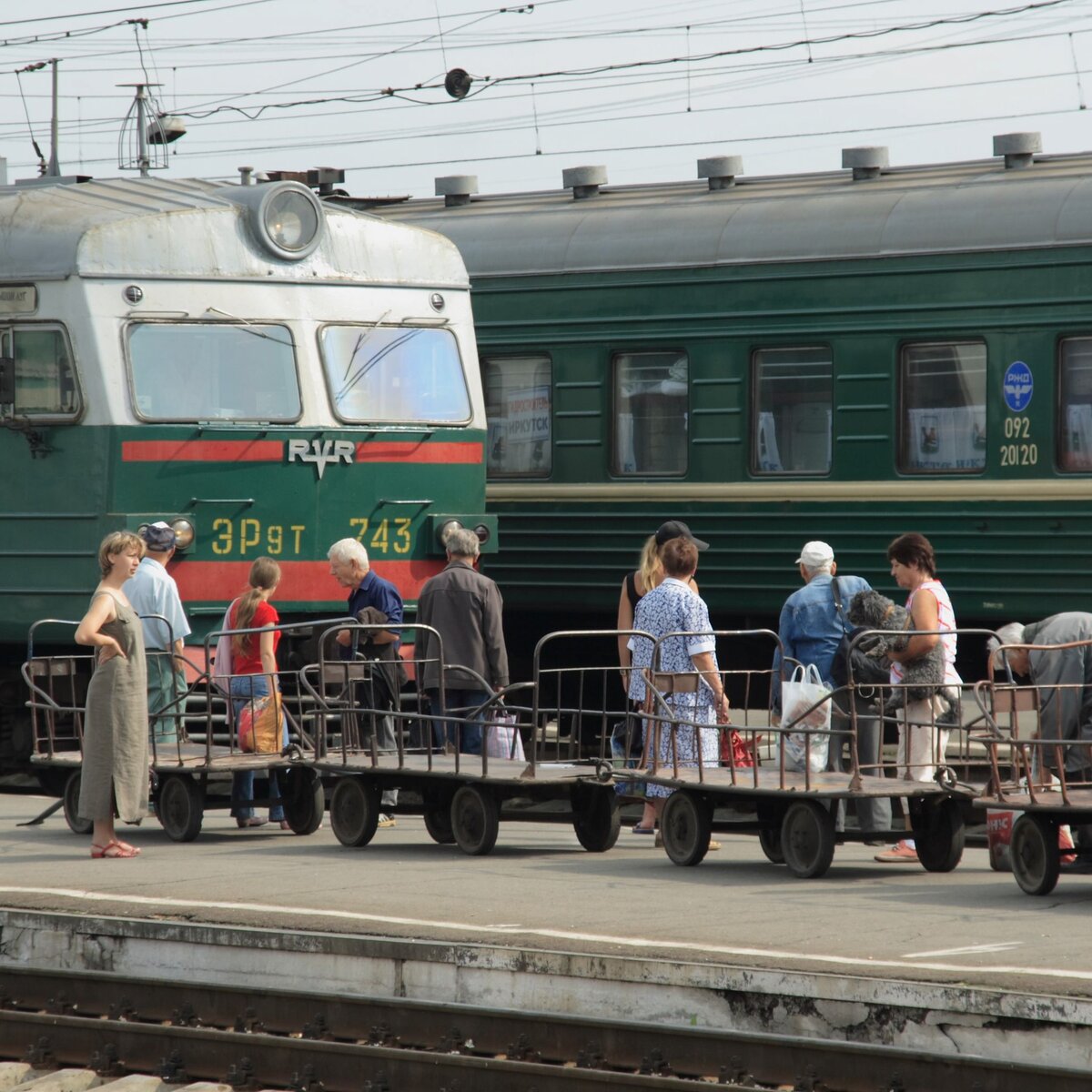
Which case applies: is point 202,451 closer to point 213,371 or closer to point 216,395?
point 216,395

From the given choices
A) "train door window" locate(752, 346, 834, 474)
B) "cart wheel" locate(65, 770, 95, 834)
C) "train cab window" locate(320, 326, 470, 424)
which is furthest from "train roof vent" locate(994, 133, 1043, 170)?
"cart wheel" locate(65, 770, 95, 834)

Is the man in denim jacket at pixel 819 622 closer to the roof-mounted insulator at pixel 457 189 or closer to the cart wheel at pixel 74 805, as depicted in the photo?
the cart wheel at pixel 74 805

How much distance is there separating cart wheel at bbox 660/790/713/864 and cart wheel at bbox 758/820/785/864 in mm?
302

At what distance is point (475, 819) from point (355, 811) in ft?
2.38

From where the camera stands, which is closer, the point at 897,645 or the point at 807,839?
the point at 807,839

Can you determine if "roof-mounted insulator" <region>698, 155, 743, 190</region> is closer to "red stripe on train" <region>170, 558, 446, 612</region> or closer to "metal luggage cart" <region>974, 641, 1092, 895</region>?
"red stripe on train" <region>170, 558, 446, 612</region>

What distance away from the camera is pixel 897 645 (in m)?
10.3

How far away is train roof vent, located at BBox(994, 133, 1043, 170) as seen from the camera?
15019 mm

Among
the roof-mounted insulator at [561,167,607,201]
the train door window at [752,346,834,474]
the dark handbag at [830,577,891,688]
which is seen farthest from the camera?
the roof-mounted insulator at [561,167,607,201]

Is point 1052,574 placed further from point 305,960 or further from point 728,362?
point 305,960

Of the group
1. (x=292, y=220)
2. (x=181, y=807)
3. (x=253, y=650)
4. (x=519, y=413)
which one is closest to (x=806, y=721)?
(x=253, y=650)

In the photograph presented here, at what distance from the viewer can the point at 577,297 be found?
16078mm

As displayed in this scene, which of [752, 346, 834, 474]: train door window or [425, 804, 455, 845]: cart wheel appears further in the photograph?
[752, 346, 834, 474]: train door window

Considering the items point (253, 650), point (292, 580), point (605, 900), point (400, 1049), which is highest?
point (292, 580)
